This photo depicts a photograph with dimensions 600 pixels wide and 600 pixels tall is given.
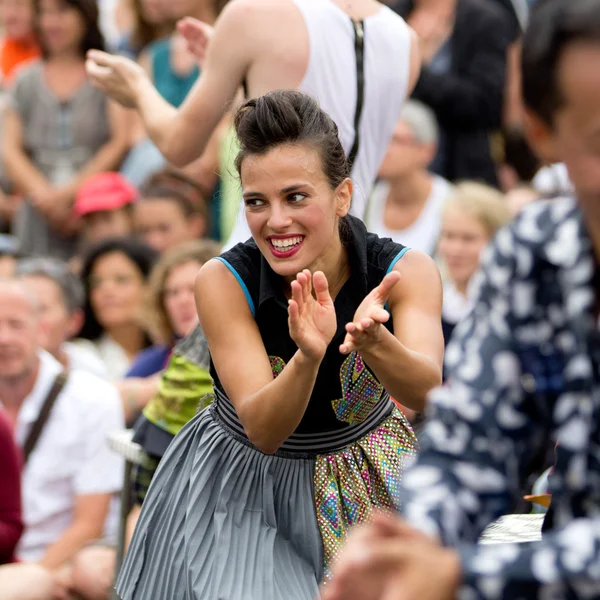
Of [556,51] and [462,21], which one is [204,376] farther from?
[462,21]

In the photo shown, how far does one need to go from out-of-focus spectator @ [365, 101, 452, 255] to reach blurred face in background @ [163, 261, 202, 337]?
3.05ft

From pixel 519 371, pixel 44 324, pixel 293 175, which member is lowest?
pixel 44 324

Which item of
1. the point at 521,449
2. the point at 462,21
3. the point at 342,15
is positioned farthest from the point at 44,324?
the point at 521,449

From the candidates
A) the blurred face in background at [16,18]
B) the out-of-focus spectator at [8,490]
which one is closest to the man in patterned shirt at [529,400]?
the out-of-focus spectator at [8,490]

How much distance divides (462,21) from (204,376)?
337cm

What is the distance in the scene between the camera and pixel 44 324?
18.9 feet

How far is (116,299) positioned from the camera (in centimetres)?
621

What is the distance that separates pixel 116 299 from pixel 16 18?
2.72m

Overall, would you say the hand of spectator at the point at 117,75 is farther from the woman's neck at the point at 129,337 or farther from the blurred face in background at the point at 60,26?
the blurred face in background at the point at 60,26

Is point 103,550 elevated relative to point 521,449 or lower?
lower

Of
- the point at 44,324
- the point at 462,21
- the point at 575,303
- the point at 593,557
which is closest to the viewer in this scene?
the point at 593,557

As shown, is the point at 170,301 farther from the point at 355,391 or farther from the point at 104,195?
the point at 355,391

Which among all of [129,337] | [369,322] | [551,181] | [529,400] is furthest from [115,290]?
Answer: [529,400]

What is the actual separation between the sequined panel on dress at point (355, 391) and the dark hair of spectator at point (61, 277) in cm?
330
